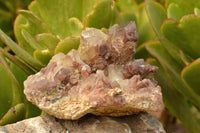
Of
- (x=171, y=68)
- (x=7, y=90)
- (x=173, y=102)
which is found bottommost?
(x=173, y=102)

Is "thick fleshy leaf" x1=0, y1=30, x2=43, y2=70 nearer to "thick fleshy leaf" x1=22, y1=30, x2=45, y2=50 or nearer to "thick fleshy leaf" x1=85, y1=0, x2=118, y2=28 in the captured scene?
"thick fleshy leaf" x1=22, y1=30, x2=45, y2=50

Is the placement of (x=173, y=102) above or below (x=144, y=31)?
below

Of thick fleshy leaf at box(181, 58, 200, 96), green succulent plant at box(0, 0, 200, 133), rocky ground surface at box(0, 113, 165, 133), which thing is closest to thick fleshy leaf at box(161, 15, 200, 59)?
green succulent plant at box(0, 0, 200, 133)

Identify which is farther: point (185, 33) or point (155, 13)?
point (155, 13)

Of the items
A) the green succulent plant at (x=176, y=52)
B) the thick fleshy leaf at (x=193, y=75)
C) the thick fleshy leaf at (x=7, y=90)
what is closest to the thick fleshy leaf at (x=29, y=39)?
the thick fleshy leaf at (x=7, y=90)

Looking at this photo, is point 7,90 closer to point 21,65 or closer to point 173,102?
point 21,65

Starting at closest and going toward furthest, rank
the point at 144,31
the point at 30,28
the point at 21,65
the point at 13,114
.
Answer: the point at 13,114, the point at 21,65, the point at 30,28, the point at 144,31

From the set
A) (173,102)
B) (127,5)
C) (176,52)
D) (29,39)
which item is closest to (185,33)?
(176,52)

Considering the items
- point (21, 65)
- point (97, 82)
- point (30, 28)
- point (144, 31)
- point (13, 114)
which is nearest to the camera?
point (97, 82)
